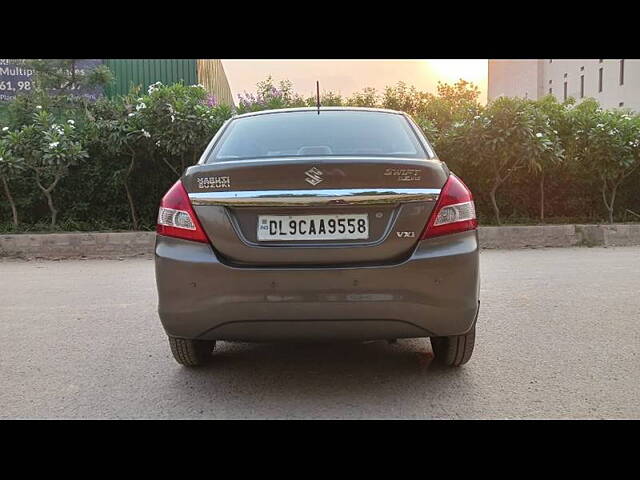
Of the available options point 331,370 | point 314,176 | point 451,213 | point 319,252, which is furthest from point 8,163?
point 451,213

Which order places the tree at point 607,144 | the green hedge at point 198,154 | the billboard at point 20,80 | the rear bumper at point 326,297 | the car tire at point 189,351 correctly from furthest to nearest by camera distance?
the billboard at point 20,80, the tree at point 607,144, the green hedge at point 198,154, the car tire at point 189,351, the rear bumper at point 326,297

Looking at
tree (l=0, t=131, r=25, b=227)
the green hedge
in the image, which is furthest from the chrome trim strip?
tree (l=0, t=131, r=25, b=227)

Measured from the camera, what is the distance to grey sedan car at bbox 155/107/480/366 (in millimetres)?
2713

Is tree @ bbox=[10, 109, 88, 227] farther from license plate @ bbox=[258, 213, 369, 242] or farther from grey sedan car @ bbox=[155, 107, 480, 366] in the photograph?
license plate @ bbox=[258, 213, 369, 242]

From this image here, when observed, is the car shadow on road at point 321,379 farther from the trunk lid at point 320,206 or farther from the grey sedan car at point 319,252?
the trunk lid at point 320,206

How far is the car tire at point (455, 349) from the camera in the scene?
3.20 meters

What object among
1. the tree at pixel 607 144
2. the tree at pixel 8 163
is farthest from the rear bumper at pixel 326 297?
the tree at pixel 607 144

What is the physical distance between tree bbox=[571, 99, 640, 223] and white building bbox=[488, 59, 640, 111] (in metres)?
15.0

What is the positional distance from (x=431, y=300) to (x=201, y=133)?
7.71 meters

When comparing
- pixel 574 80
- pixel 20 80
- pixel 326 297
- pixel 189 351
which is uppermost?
pixel 574 80

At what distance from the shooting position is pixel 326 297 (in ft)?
8.87

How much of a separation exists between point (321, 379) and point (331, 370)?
170 mm

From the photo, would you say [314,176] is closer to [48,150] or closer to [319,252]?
[319,252]

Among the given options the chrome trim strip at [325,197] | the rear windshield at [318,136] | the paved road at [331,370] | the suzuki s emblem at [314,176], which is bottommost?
the paved road at [331,370]
